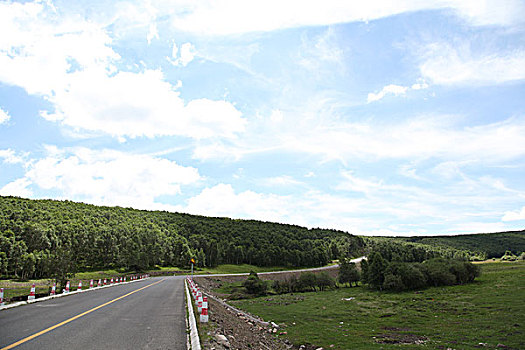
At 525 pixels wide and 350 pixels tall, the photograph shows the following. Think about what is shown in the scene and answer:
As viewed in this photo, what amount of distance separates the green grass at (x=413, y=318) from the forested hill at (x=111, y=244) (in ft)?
101

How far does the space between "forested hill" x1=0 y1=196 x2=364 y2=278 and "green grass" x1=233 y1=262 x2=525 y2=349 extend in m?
30.8

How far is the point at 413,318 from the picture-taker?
148 feet

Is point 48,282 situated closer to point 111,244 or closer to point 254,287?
point 254,287

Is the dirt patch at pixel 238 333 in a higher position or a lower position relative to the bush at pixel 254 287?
higher

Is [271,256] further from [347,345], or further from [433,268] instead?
[347,345]

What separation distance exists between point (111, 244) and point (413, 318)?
108 metres

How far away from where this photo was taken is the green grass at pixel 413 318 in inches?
1253

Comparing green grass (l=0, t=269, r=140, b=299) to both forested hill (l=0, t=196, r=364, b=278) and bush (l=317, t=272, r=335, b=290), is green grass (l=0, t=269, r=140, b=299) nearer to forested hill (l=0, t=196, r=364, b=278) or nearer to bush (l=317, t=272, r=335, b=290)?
forested hill (l=0, t=196, r=364, b=278)

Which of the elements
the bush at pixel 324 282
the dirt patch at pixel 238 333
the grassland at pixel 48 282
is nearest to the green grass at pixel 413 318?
the dirt patch at pixel 238 333

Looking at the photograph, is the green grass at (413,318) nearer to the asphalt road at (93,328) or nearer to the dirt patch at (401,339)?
the dirt patch at (401,339)

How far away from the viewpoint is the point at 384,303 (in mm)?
60750

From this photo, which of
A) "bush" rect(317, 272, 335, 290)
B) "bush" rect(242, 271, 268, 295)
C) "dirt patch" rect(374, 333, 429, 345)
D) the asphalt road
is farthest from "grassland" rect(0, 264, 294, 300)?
"bush" rect(317, 272, 335, 290)

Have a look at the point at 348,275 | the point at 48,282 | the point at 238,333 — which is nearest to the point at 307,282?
the point at 348,275

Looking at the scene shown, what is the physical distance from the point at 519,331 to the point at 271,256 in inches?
5103
